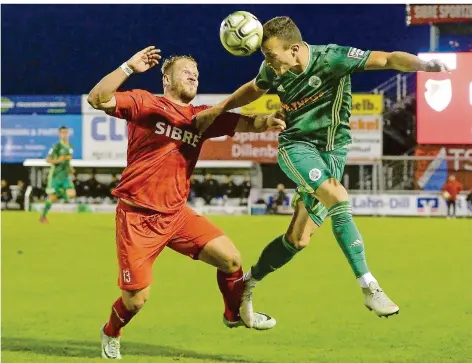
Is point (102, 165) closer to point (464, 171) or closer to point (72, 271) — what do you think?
point (464, 171)

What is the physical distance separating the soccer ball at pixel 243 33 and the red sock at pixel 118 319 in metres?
2.28

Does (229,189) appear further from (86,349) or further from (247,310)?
(247,310)

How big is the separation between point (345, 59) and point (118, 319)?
2.80 metres

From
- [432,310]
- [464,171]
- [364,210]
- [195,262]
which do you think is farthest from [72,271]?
[464,171]

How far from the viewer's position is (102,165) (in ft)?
121

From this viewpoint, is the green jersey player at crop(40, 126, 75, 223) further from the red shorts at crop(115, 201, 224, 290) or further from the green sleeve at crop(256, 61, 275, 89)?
the green sleeve at crop(256, 61, 275, 89)

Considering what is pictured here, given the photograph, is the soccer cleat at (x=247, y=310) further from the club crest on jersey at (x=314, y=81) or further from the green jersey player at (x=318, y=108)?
the club crest on jersey at (x=314, y=81)

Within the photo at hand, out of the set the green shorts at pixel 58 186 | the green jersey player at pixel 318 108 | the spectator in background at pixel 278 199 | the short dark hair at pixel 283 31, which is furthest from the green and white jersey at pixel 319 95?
the spectator in background at pixel 278 199

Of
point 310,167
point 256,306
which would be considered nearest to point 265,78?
point 310,167

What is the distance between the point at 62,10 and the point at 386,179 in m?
15.8

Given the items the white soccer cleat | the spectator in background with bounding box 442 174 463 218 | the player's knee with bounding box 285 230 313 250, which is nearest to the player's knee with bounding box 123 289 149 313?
the white soccer cleat

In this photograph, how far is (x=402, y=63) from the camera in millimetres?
6531

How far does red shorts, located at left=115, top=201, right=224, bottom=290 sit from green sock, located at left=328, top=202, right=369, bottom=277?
123 cm

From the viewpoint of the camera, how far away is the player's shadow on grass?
7449 mm
